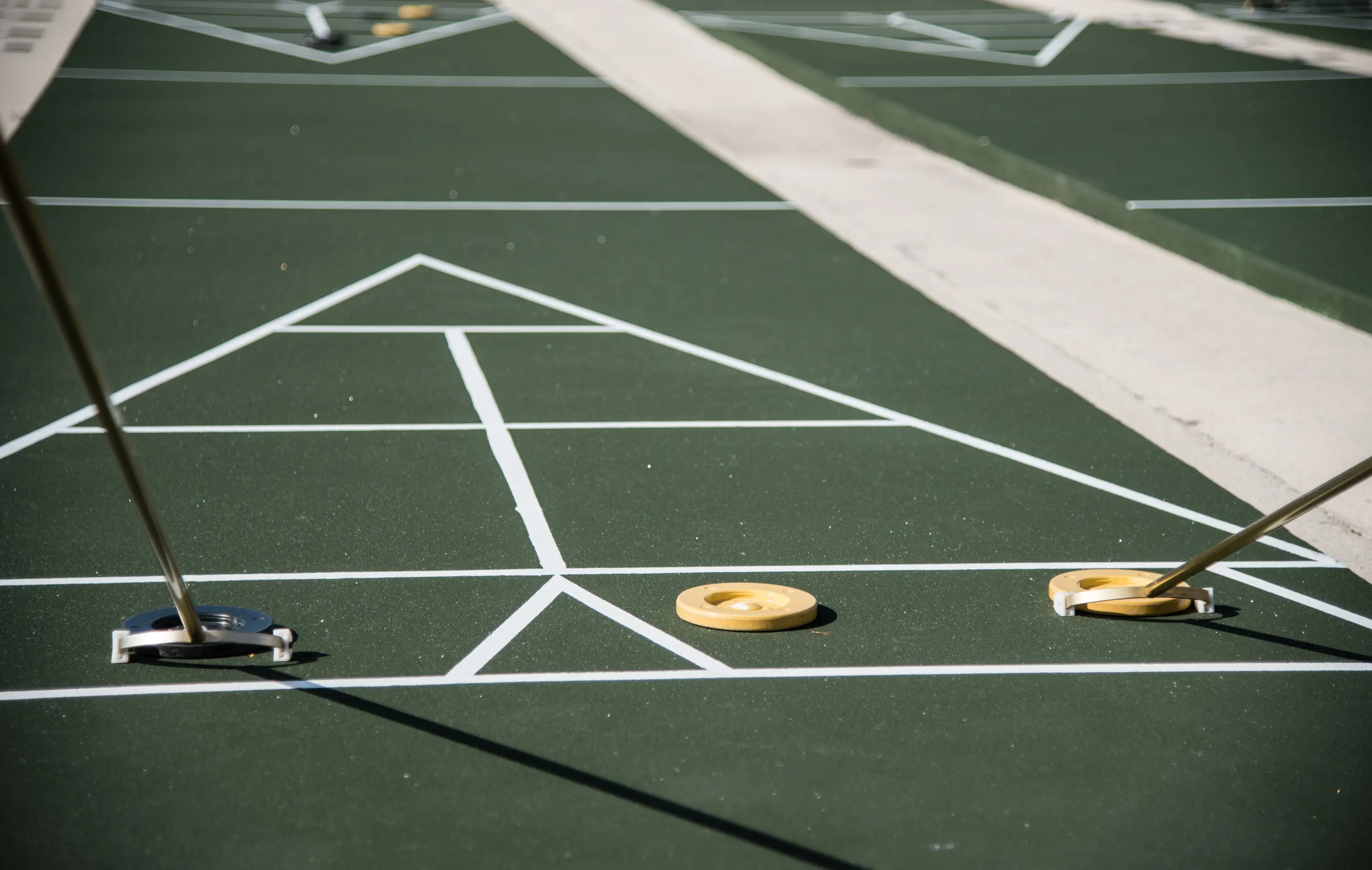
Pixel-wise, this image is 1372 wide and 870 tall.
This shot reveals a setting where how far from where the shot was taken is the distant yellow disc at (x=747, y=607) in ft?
17.5

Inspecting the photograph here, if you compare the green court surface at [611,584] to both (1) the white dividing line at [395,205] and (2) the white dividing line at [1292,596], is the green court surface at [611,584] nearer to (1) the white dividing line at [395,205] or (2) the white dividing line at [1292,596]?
(2) the white dividing line at [1292,596]

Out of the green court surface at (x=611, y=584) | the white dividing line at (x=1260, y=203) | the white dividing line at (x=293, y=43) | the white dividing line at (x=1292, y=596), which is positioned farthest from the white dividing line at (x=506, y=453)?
the white dividing line at (x=293, y=43)

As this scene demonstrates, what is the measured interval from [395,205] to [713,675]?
843 centimetres

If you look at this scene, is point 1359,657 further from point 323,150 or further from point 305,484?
point 323,150

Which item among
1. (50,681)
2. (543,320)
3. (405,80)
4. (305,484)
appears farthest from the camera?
(405,80)

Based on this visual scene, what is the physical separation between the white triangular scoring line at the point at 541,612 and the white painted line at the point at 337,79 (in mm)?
13730

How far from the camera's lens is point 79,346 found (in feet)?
12.6

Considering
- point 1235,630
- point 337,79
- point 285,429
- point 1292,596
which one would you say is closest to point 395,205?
point 285,429

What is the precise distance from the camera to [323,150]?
14.7 m

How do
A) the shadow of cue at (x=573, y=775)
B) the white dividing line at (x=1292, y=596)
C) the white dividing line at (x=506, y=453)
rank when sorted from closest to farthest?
the shadow of cue at (x=573, y=775)
the white dividing line at (x=1292, y=596)
the white dividing line at (x=506, y=453)

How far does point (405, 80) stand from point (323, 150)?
4.23 metres

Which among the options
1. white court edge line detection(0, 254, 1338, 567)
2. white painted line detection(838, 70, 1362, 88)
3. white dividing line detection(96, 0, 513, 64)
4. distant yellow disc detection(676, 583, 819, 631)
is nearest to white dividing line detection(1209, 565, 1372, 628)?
white court edge line detection(0, 254, 1338, 567)

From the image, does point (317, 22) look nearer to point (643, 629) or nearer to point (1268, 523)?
point (643, 629)

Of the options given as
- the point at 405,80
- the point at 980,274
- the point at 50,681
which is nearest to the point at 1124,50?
the point at 405,80
